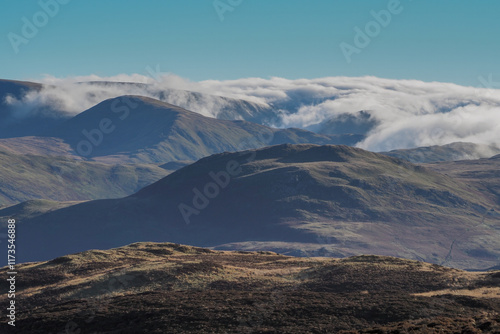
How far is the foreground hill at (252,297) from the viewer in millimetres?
73869

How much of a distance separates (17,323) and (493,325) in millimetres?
55991

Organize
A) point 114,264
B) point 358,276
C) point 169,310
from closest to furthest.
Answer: point 169,310
point 358,276
point 114,264

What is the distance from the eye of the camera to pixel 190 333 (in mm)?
72000

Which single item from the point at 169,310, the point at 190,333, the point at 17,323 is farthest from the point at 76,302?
the point at 190,333

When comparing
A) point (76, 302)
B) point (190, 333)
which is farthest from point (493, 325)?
point (76, 302)

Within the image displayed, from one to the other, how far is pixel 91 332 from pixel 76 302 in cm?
1463

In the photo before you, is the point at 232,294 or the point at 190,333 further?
the point at 232,294

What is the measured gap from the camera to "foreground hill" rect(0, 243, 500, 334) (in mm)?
73869

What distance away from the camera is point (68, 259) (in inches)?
4860

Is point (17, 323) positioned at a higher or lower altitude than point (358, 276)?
higher

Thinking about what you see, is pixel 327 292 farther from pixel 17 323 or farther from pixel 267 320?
pixel 17 323

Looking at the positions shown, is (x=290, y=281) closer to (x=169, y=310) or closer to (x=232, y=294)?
(x=232, y=294)

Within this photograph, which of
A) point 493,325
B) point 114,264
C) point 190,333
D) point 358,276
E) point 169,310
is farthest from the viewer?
point 114,264

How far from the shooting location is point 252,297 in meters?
84.7
